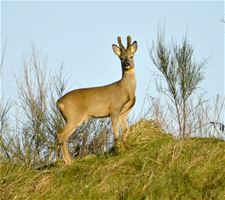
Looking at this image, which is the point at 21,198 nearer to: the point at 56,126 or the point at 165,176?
the point at 165,176

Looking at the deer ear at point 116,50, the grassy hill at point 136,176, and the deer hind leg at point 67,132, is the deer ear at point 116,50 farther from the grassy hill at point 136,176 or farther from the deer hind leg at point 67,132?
the grassy hill at point 136,176

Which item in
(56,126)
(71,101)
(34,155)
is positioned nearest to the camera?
(34,155)

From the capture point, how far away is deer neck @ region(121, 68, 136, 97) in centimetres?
1380

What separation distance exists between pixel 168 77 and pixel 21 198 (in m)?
7.09

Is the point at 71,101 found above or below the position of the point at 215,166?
above

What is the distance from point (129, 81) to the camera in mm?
13875

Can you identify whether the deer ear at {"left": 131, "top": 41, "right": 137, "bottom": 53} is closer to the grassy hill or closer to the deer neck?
the deer neck

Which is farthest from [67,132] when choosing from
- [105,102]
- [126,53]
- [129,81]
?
[126,53]

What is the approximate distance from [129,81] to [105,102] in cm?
74

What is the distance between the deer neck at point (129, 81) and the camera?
45.3 ft

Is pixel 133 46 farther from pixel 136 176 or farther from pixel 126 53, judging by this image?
pixel 136 176

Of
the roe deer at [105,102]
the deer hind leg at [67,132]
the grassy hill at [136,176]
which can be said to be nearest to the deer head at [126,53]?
the roe deer at [105,102]

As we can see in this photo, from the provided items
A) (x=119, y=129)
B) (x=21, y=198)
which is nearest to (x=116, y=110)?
(x=119, y=129)

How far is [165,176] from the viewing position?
1023 centimetres
